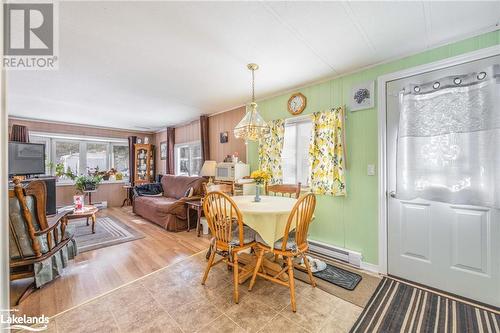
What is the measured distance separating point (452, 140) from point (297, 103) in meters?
1.83

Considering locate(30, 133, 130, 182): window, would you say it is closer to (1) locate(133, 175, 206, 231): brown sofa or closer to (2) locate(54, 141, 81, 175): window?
(2) locate(54, 141, 81, 175): window

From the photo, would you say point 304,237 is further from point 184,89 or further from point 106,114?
point 106,114

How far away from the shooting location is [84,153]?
19.4ft

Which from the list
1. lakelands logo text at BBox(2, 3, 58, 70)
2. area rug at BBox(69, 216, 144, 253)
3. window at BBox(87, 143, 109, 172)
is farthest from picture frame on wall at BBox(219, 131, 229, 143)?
window at BBox(87, 143, 109, 172)

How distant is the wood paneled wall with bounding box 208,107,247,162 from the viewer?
406cm

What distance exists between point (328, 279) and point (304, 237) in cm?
62

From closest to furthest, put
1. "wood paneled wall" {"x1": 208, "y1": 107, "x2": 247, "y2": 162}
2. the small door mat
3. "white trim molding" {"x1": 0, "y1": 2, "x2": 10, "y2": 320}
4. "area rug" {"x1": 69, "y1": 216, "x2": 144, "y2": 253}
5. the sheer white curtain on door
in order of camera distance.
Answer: "white trim molding" {"x1": 0, "y1": 2, "x2": 10, "y2": 320} → the sheer white curtain on door → the small door mat → "area rug" {"x1": 69, "y1": 216, "x2": 144, "y2": 253} → "wood paneled wall" {"x1": 208, "y1": 107, "x2": 247, "y2": 162}

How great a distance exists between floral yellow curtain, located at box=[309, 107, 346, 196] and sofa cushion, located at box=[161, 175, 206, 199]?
242 cm

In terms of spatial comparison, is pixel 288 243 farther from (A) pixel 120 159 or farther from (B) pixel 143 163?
(A) pixel 120 159

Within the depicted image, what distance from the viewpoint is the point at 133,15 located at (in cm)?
167

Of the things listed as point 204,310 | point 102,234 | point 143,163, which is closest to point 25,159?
point 102,234

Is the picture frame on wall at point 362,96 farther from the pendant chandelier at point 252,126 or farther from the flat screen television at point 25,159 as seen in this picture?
the flat screen television at point 25,159

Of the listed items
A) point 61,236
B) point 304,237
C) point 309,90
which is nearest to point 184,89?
point 309,90

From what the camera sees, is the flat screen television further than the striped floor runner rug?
Yes
